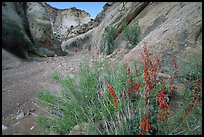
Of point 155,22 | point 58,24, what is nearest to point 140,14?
point 155,22

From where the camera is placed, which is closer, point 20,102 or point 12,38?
point 20,102

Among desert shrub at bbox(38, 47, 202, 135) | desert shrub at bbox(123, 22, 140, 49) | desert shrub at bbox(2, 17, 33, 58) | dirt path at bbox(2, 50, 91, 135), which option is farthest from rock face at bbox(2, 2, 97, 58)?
desert shrub at bbox(38, 47, 202, 135)

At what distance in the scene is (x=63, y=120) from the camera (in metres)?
1.91

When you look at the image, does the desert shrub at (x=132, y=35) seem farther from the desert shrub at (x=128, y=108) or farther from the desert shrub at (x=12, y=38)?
the desert shrub at (x=12, y=38)

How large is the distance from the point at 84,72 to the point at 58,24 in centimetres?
3000

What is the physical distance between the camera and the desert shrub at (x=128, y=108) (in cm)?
158

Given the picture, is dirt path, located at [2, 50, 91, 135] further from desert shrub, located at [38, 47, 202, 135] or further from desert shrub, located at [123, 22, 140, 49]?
desert shrub, located at [123, 22, 140, 49]

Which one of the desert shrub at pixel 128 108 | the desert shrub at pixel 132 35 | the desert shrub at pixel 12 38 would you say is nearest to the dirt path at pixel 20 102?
the desert shrub at pixel 128 108

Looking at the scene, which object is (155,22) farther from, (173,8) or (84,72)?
(84,72)

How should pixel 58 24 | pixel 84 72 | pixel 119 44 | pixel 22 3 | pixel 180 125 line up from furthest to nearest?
pixel 58 24, pixel 22 3, pixel 119 44, pixel 84 72, pixel 180 125

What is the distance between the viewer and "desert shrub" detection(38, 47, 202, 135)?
5.18 ft

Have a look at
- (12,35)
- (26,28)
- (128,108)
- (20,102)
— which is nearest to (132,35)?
(20,102)

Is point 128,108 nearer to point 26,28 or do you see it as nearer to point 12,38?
point 12,38

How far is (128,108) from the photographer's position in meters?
1.73
